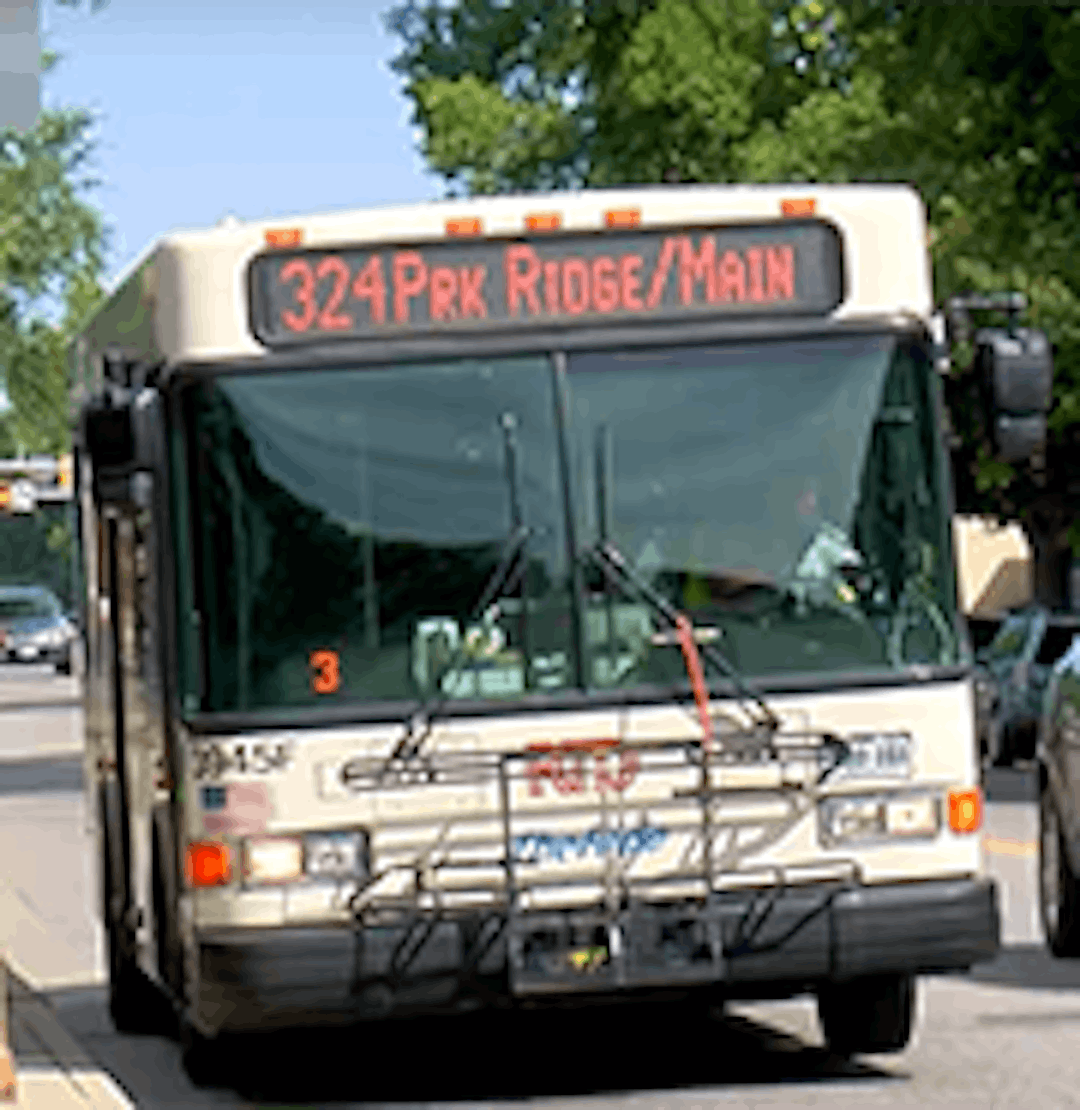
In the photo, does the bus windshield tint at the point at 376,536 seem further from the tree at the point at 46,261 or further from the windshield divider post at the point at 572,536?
the tree at the point at 46,261

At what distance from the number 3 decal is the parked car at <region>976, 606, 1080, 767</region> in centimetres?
2567

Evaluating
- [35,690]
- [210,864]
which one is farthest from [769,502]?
[35,690]

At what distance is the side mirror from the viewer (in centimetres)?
1308

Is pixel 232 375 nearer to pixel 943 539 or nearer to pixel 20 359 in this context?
pixel 943 539

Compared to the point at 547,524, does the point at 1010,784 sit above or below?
below

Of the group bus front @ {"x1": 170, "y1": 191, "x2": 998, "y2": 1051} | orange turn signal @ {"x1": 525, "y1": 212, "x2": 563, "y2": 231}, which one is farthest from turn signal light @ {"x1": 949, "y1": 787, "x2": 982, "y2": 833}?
orange turn signal @ {"x1": 525, "y1": 212, "x2": 563, "y2": 231}

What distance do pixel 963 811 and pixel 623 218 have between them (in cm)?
209

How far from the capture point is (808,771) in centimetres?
1270

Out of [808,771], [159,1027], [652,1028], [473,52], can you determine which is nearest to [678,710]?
[808,771]

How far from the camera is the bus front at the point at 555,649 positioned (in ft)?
41.2

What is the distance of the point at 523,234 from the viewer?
13.1m

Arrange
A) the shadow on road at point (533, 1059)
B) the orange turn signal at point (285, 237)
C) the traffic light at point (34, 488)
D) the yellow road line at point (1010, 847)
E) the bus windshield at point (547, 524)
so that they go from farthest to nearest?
the traffic light at point (34, 488) < the yellow road line at point (1010, 847) < the shadow on road at point (533, 1059) < the orange turn signal at point (285, 237) < the bus windshield at point (547, 524)

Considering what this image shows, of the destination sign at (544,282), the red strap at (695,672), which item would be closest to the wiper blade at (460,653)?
the red strap at (695,672)

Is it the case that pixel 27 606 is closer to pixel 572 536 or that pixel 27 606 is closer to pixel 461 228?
pixel 461 228
